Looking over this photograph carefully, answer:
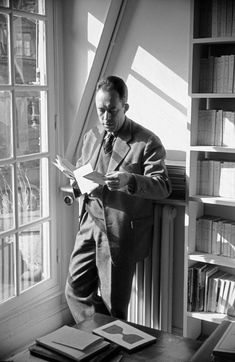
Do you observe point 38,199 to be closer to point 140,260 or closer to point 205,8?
point 140,260

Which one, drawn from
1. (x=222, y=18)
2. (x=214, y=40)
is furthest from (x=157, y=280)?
(x=222, y=18)

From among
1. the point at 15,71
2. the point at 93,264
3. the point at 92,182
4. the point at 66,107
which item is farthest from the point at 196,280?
the point at 15,71

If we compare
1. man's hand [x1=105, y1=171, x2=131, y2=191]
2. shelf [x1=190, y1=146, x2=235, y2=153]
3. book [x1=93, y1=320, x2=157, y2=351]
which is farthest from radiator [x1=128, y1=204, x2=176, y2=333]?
book [x1=93, y1=320, x2=157, y2=351]

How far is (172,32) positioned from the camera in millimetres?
3035

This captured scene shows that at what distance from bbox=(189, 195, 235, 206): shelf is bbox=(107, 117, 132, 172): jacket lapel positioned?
1.44 ft

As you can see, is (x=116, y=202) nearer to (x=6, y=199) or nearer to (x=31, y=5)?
(x=6, y=199)

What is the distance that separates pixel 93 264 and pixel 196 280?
57cm

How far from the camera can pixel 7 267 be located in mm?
3049

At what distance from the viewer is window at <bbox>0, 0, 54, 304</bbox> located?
2.91m

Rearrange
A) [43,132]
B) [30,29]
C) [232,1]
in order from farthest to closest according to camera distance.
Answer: [43,132] < [30,29] < [232,1]

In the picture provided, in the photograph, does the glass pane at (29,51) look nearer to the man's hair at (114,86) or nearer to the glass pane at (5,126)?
the glass pane at (5,126)

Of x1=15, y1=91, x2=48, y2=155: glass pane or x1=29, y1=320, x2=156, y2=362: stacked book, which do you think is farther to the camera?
x1=15, y1=91, x2=48, y2=155: glass pane

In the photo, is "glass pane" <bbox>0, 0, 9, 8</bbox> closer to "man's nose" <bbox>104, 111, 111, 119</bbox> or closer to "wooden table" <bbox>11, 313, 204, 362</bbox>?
"man's nose" <bbox>104, 111, 111, 119</bbox>

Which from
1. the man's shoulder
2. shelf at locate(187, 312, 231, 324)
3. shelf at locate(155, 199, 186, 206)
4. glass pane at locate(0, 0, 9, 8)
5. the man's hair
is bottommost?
shelf at locate(187, 312, 231, 324)
